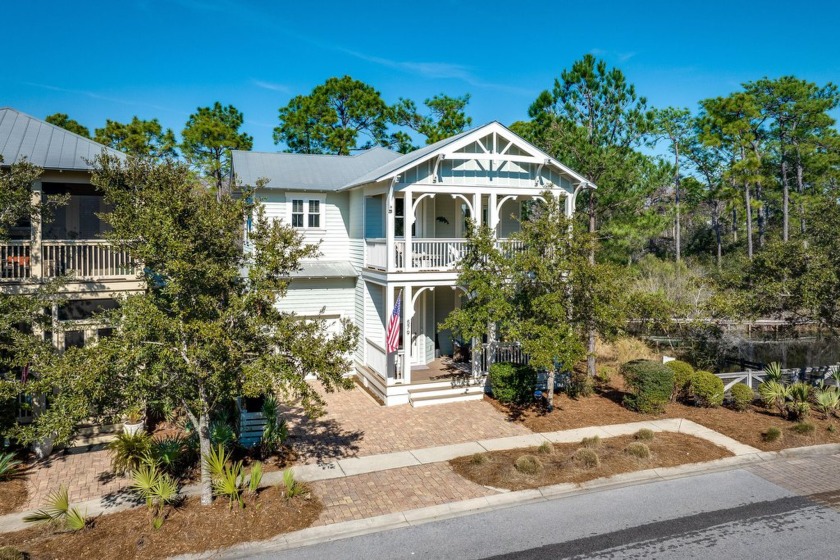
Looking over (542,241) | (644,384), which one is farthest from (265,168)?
(644,384)

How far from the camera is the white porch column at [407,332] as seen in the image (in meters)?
17.0

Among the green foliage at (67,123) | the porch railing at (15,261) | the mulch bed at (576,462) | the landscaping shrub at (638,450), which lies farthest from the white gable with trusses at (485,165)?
the green foliage at (67,123)

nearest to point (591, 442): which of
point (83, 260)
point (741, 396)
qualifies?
point (741, 396)

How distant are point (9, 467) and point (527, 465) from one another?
10.0 meters

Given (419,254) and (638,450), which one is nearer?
(638,450)

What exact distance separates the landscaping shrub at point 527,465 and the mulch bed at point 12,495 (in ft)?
29.9

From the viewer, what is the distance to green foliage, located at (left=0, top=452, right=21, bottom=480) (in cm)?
1071

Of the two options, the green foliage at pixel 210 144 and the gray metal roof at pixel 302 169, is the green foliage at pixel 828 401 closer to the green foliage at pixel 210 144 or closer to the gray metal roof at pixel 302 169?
the gray metal roof at pixel 302 169

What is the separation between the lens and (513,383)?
16.5 metres

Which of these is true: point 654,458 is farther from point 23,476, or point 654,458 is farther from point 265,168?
point 265,168

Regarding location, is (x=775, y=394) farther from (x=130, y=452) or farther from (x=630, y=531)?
(x=130, y=452)

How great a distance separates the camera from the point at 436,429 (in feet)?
47.3

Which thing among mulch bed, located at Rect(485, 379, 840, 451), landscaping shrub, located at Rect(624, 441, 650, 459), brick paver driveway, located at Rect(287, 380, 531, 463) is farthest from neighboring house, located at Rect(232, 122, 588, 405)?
landscaping shrub, located at Rect(624, 441, 650, 459)

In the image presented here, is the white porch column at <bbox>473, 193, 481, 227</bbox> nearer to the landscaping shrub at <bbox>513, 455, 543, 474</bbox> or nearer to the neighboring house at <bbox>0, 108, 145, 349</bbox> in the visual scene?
the landscaping shrub at <bbox>513, 455, 543, 474</bbox>
